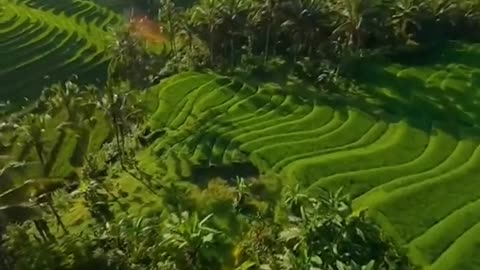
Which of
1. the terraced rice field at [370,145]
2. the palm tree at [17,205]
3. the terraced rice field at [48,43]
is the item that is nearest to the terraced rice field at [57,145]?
the terraced rice field at [370,145]

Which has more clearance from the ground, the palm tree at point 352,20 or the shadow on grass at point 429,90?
the palm tree at point 352,20

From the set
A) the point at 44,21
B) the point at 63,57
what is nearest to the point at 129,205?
the point at 63,57

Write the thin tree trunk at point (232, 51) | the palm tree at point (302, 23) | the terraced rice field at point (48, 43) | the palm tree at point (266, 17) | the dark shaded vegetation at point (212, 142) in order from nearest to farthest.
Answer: the dark shaded vegetation at point (212, 142)
the palm tree at point (302, 23)
the palm tree at point (266, 17)
the thin tree trunk at point (232, 51)
the terraced rice field at point (48, 43)

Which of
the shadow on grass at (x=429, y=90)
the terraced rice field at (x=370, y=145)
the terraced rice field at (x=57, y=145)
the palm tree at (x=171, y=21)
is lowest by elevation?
the terraced rice field at (x=57, y=145)

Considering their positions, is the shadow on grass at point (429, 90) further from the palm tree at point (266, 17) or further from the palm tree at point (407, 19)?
the palm tree at point (266, 17)

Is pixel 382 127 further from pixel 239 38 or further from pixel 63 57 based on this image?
pixel 63 57

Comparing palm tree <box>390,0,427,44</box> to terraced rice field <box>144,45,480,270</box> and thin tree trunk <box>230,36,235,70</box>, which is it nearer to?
terraced rice field <box>144,45,480,270</box>

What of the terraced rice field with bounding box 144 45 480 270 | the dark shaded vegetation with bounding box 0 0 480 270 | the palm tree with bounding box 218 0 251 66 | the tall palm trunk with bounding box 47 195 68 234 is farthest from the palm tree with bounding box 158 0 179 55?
the tall palm trunk with bounding box 47 195 68 234

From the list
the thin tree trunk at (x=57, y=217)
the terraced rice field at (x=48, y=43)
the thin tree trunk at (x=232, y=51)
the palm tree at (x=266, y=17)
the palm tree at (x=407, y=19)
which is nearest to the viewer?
the thin tree trunk at (x=57, y=217)
